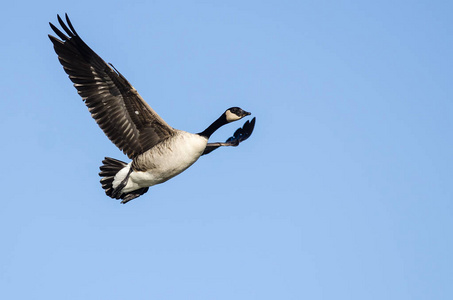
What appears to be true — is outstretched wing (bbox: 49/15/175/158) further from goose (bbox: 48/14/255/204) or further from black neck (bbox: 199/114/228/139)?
black neck (bbox: 199/114/228/139)

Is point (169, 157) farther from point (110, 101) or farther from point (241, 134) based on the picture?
point (241, 134)

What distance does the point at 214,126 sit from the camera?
13.7 metres

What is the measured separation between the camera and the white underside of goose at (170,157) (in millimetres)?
13062

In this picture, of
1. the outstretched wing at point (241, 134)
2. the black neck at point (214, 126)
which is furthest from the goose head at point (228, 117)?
the outstretched wing at point (241, 134)

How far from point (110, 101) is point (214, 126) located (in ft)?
6.84

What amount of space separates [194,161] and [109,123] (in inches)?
72.7

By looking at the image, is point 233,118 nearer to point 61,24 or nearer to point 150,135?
point 150,135

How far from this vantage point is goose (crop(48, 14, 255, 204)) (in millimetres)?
13094

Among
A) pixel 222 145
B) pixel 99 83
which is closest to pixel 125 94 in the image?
pixel 99 83

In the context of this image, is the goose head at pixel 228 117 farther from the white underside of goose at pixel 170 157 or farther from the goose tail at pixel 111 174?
the goose tail at pixel 111 174

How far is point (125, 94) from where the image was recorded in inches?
520

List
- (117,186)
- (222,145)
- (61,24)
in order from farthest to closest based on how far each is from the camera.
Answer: (222,145)
(117,186)
(61,24)

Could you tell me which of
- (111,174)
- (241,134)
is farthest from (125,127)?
(241,134)

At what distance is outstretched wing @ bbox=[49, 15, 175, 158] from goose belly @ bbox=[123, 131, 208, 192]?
0.94 feet
